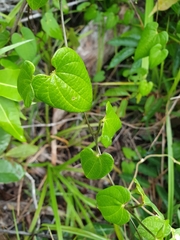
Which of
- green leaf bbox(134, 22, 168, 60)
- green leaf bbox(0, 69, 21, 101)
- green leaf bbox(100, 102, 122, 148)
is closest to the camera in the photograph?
green leaf bbox(100, 102, 122, 148)

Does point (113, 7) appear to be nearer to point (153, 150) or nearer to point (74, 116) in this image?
point (74, 116)

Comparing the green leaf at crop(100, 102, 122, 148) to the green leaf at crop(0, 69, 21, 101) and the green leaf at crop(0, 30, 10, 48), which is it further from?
the green leaf at crop(0, 30, 10, 48)

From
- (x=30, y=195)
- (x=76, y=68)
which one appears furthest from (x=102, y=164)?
(x=30, y=195)

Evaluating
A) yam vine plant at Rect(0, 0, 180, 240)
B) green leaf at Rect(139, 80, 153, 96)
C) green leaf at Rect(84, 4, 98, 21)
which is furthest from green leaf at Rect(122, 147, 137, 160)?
green leaf at Rect(84, 4, 98, 21)

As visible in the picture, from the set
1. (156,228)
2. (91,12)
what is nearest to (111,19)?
(91,12)

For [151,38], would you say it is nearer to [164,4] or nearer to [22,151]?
[164,4]

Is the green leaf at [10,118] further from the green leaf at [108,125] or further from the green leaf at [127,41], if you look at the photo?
the green leaf at [127,41]
